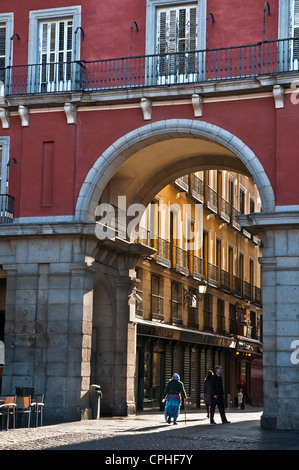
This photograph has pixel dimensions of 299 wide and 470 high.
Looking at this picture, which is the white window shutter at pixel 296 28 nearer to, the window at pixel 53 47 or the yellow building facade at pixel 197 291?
the window at pixel 53 47

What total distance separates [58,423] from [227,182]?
78.4ft

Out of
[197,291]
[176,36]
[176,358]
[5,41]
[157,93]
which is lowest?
[176,358]

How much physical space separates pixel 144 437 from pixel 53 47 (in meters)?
12.3

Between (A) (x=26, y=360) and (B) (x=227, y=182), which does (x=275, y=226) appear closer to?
(A) (x=26, y=360)

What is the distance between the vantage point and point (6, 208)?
2548cm

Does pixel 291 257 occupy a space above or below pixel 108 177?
below

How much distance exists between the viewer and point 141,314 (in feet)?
107

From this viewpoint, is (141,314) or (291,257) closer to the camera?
(291,257)

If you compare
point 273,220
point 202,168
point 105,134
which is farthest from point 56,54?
point 273,220

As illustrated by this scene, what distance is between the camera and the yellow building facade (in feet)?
111

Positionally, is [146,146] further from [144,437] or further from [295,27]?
[144,437]
